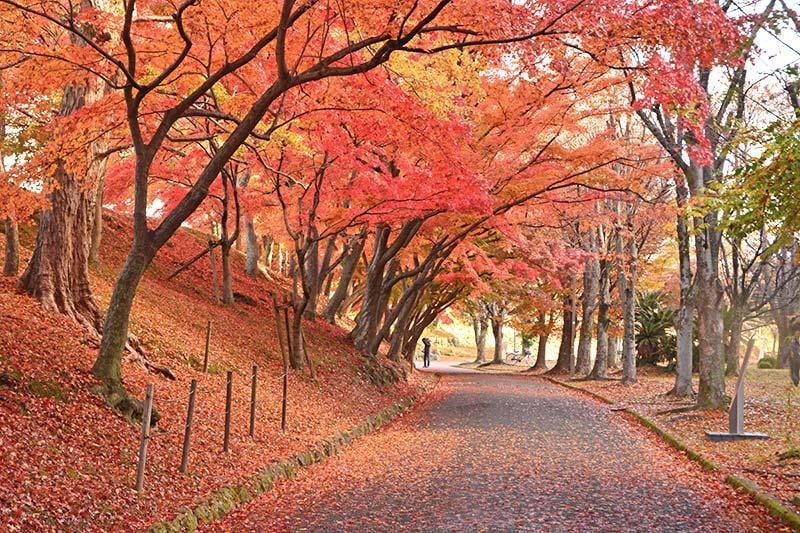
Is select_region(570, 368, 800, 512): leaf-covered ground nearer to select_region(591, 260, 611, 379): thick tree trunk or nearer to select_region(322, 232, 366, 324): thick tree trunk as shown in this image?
select_region(591, 260, 611, 379): thick tree trunk

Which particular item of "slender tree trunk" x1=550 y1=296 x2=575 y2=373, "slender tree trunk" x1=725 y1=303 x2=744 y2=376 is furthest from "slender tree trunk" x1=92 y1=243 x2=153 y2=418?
"slender tree trunk" x1=550 y1=296 x2=575 y2=373

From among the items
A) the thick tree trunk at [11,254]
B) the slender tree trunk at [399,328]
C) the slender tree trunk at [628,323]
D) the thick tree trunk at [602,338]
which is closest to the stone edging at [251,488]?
the thick tree trunk at [11,254]

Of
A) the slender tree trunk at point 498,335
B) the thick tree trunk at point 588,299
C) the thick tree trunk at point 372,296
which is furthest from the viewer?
the slender tree trunk at point 498,335

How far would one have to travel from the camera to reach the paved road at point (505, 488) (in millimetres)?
7453

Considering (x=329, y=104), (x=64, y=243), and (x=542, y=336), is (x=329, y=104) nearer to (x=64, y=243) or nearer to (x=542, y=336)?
(x=64, y=243)

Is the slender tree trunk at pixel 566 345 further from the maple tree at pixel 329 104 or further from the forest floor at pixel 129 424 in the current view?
the forest floor at pixel 129 424

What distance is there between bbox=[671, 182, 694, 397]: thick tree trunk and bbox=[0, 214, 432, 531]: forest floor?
756cm

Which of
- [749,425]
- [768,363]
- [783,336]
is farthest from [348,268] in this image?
[768,363]

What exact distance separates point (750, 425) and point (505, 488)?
7.55m

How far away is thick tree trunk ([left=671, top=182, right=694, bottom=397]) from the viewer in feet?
62.4

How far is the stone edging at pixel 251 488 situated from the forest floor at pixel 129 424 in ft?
0.45

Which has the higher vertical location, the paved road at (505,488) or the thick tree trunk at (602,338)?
the thick tree trunk at (602,338)

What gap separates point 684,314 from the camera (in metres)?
20.1

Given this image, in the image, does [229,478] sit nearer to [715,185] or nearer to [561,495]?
[561,495]
